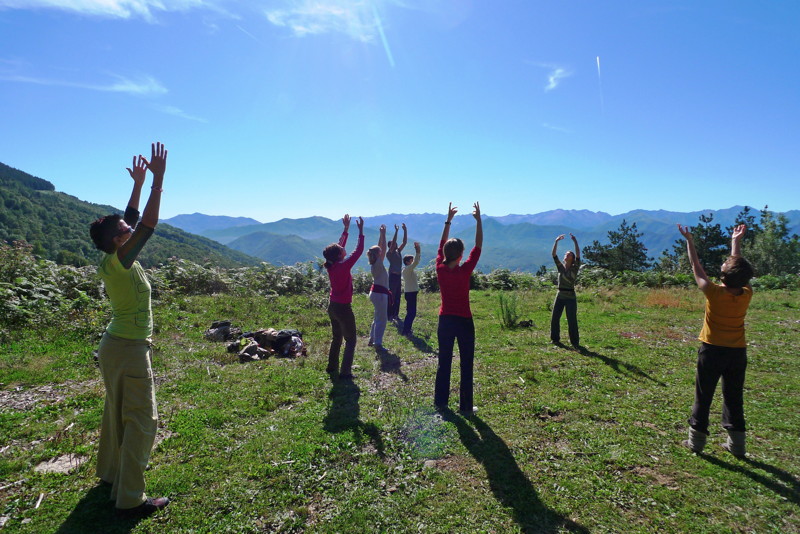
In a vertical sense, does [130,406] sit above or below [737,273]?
below

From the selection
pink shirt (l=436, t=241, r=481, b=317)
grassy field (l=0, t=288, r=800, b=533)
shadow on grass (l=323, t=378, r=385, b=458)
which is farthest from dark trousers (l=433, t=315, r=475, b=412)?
shadow on grass (l=323, t=378, r=385, b=458)

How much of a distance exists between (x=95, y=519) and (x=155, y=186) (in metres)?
3.50

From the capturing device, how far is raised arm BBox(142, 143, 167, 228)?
11.8 ft

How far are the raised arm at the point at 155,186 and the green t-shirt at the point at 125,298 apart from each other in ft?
1.77

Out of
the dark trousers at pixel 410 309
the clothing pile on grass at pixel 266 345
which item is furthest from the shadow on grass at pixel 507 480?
the dark trousers at pixel 410 309

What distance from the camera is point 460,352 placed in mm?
6012

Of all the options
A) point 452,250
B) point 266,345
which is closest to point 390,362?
point 266,345

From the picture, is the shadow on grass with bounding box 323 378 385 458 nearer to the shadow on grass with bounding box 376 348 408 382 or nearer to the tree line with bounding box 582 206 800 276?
the shadow on grass with bounding box 376 348 408 382

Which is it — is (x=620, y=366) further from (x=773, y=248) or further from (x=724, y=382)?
(x=773, y=248)

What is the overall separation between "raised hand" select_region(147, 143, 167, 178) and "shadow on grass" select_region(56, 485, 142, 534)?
141 inches

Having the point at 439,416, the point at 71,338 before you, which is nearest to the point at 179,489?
the point at 439,416

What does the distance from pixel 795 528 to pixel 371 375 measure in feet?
21.5

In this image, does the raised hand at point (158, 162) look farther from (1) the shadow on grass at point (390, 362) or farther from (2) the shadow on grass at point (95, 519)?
(1) the shadow on grass at point (390, 362)

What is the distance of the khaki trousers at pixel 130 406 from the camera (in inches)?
152
